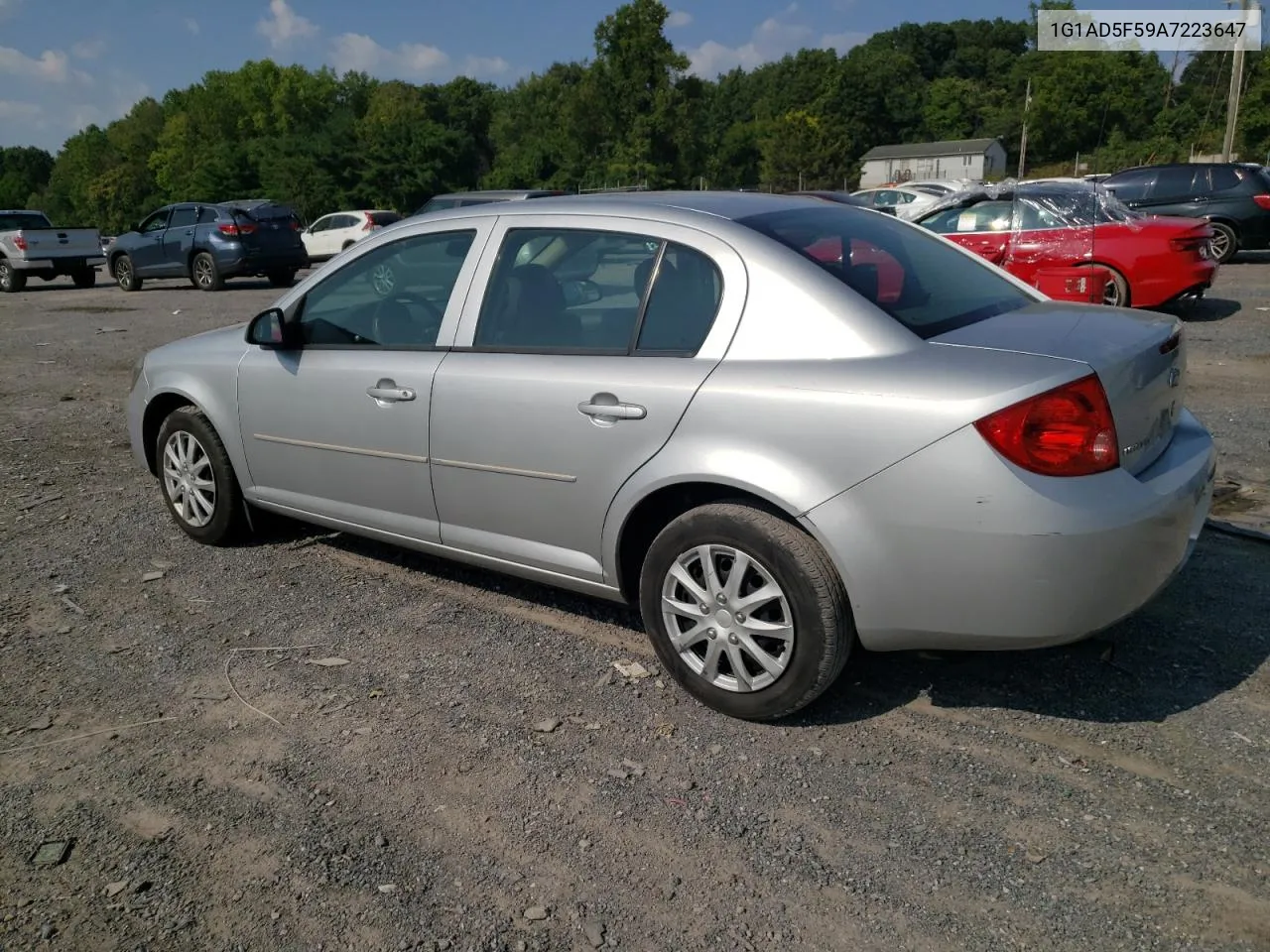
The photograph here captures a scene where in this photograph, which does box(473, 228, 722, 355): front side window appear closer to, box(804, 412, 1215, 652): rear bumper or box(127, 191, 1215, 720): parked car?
box(127, 191, 1215, 720): parked car

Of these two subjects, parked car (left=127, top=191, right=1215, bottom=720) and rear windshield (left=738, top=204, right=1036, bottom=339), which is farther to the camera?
rear windshield (left=738, top=204, right=1036, bottom=339)

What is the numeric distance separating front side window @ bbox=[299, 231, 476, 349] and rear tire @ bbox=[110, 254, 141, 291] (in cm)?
1984

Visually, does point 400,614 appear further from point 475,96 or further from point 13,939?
point 475,96

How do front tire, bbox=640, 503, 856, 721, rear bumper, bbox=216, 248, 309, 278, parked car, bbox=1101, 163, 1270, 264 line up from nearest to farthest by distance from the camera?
front tire, bbox=640, 503, 856, 721 → parked car, bbox=1101, 163, 1270, 264 → rear bumper, bbox=216, 248, 309, 278

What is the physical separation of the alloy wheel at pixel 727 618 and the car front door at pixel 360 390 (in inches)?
48.7

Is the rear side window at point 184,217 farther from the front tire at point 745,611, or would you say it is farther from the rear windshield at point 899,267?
the front tire at point 745,611

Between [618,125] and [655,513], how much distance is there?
67.6 m

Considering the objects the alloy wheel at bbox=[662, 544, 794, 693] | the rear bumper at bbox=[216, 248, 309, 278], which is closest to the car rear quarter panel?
the alloy wheel at bbox=[662, 544, 794, 693]

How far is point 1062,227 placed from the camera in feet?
36.8

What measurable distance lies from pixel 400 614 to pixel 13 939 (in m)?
2.02

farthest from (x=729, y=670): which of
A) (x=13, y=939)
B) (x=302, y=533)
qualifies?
(x=302, y=533)

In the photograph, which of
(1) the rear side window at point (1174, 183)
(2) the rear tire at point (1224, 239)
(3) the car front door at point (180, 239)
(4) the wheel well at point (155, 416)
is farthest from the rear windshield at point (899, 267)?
(3) the car front door at point (180, 239)

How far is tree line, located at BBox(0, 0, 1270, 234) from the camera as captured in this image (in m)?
44.3

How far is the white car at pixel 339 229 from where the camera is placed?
2666 cm
